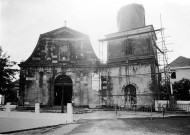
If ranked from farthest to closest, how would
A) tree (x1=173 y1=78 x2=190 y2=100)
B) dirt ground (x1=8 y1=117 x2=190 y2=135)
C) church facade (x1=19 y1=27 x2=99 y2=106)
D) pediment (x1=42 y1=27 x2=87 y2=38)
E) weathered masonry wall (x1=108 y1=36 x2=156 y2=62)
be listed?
tree (x1=173 y1=78 x2=190 y2=100) < pediment (x1=42 y1=27 x2=87 y2=38) < weathered masonry wall (x1=108 y1=36 x2=156 y2=62) < church facade (x1=19 y1=27 x2=99 y2=106) < dirt ground (x1=8 y1=117 x2=190 y2=135)

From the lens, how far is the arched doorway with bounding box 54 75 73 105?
20234 mm

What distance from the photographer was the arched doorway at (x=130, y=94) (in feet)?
62.6

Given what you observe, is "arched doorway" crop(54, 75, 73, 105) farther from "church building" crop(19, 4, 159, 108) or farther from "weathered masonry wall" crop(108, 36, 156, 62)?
"weathered masonry wall" crop(108, 36, 156, 62)

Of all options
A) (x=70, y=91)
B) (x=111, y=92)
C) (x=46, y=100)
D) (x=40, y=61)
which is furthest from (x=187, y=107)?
(x=40, y=61)

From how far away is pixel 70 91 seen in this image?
20953 mm

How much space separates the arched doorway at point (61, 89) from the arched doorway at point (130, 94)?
6.21 m

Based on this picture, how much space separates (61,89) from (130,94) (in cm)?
765

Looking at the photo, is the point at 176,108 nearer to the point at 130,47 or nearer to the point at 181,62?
the point at 130,47

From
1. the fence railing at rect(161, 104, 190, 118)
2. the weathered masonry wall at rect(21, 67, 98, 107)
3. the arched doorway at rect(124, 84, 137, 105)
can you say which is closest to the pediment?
the weathered masonry wall at rect(21, 67, 98, 107)

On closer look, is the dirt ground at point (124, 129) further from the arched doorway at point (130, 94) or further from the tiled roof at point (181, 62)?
the tiled roof at point (181, 62)

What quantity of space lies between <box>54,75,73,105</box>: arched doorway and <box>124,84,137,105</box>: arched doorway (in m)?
6.21

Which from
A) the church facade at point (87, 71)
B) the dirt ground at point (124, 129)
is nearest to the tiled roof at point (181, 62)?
the church facade at point (87, 71)

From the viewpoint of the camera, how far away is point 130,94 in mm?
19328

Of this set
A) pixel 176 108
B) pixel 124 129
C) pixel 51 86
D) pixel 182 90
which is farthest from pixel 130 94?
pixel 124 129
